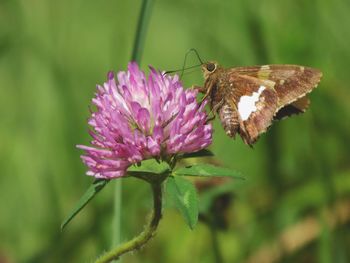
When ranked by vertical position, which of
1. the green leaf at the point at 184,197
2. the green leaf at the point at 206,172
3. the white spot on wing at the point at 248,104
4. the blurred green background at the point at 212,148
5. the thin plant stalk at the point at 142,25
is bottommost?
the blurred green background at the point at 212,148

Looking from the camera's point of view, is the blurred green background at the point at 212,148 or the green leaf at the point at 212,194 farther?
the blurred green background at the point at 212,148

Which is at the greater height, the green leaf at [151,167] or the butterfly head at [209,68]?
the butterfly head at [209,68]

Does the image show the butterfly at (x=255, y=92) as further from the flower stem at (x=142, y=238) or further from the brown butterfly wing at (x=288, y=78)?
the flower stem at (x=142, y=238)

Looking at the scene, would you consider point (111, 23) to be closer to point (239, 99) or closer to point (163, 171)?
point (239, 99)

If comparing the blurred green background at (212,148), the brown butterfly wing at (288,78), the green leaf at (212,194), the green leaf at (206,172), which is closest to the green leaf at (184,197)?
the green leaf at (206,172)

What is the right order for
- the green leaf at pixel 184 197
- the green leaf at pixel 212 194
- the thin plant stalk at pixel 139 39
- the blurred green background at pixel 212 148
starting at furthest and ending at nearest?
the blurred green background at pixel 212 148
the green leaf at pixel 212 194
the thin plant stalk at pixel 139 39
the green leaf at pixel 184 197

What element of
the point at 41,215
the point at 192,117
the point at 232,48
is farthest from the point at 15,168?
the point at 192,117

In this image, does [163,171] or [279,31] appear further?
[279,31]

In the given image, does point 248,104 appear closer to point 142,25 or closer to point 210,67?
point 210,67
